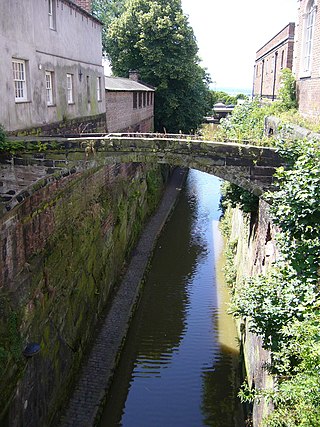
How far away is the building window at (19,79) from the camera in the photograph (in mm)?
10452

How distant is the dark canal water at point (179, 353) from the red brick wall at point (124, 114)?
21.0 feet

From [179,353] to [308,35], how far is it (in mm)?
13938

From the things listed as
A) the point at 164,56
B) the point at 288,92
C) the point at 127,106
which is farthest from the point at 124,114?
the point at 164,56

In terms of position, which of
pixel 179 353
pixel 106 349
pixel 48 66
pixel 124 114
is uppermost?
pixel 48 66

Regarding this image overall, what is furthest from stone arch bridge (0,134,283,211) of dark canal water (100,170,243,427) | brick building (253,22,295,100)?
brick building (253,22,295,100)

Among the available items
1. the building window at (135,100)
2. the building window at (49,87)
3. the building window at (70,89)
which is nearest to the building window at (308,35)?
the building window at (135,100)

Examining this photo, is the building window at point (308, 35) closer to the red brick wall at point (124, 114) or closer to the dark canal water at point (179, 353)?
the red brick wall at point (124, 114)

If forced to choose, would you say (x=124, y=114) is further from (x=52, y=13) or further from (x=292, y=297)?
(x=292, y=297)

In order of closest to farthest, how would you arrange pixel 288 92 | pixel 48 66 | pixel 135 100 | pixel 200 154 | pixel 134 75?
pixel 200 154 < pixel 48 66 < pixel 288 92 < pixel 135 100 < pixel 134 75

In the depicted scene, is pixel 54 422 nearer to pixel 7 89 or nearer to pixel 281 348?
pixel 281 348

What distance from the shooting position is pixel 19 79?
10.6m

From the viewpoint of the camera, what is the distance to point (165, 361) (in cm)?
1269

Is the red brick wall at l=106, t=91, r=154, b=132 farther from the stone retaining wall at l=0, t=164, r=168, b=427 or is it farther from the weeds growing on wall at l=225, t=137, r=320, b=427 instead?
the weeds growing on wall at l=225, t=137, r=320, b=427

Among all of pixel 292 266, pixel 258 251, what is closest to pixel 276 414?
pixel 292 266
